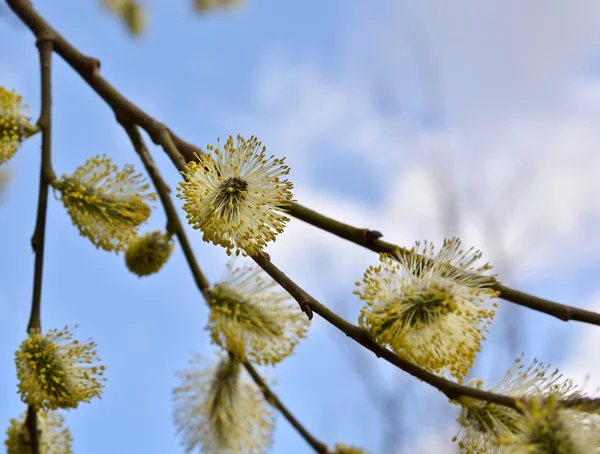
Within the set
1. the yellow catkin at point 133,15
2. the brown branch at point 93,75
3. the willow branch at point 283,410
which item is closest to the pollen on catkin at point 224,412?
the willow branch at point 283,410

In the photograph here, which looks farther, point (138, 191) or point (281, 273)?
point (138, 191)

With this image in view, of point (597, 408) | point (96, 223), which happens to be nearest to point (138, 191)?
point (96, 223)

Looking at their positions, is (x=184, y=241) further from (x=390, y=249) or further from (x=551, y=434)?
(x=551, y=434)

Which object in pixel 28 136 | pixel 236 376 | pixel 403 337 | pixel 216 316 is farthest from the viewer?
pixel 236 376

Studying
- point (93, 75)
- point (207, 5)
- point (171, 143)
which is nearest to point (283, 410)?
point (171, 143)

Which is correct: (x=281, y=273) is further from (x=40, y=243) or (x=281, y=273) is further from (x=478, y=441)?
(x=40, y=243)

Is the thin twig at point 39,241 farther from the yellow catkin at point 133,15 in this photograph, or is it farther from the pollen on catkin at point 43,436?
the yellow catkin at point 133,15

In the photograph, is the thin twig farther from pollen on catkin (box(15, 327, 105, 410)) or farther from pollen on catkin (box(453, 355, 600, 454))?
pollen on catkin (box(453, 355, 600, 454))
